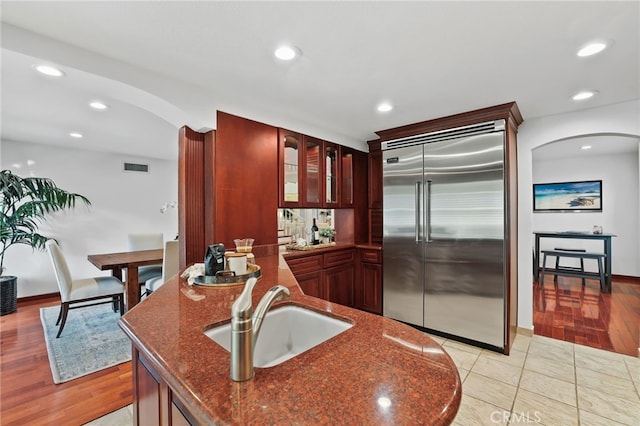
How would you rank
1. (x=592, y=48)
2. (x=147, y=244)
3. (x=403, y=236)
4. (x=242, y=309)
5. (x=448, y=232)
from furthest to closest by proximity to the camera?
(x=147, y=244) < (x=403, y=236) < (x=448, y=232) < (x=592, y=48) < (x=242, y=309)

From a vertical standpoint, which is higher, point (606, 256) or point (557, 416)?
point (606, 256)

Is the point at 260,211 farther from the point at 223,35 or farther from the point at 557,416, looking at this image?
the point at 557,416

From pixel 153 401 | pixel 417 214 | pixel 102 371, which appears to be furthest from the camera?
pixel 417 214

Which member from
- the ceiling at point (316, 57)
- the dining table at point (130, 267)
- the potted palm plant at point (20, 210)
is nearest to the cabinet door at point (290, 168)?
the ceiling at point (316, 57)

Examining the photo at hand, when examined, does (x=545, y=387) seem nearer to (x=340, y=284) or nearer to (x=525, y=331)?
(x=525, y=331)

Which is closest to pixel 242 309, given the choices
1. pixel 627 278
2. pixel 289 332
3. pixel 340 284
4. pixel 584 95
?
pixel 289 332

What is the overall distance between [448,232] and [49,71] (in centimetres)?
341

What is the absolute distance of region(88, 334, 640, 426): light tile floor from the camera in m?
1.91

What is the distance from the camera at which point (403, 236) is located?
336 cm

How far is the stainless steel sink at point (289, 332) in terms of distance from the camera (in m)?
1.25

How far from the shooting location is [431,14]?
1458 mm

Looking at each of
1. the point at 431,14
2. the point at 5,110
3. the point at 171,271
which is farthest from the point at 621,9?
the point at 5,110

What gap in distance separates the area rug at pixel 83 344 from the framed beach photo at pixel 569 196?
24.8ft

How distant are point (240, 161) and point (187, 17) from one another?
1304mm
